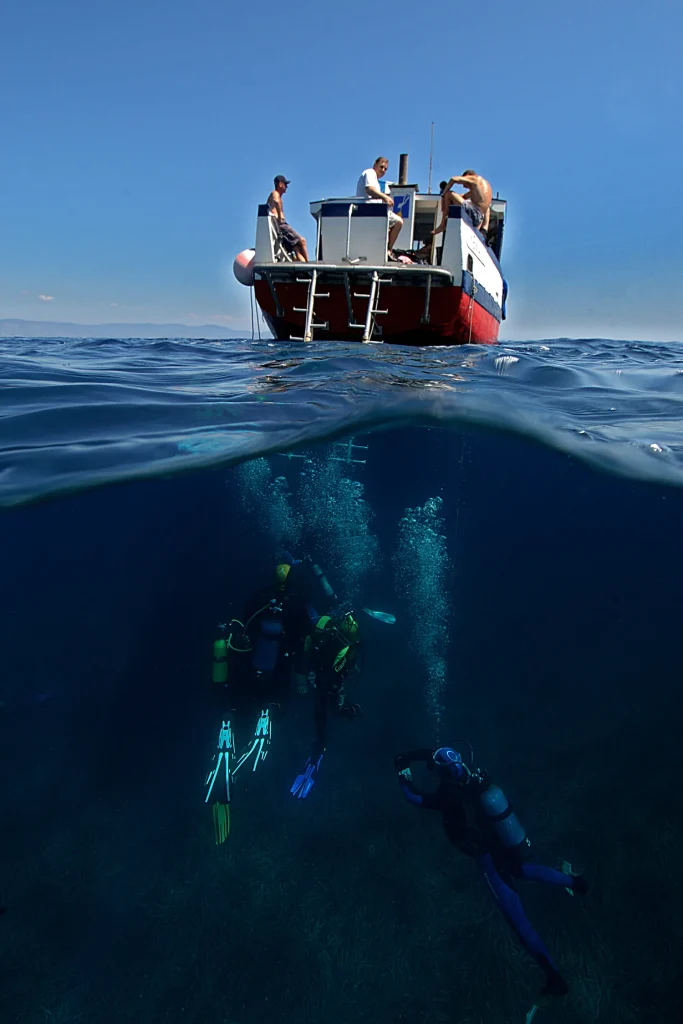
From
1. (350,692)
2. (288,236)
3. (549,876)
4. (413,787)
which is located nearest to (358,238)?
(288,236)

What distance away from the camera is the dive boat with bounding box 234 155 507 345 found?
1502 centimetres

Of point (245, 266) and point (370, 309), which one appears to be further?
point (245, 266)

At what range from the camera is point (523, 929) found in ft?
17.8

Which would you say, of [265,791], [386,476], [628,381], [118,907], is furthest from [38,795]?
[628,381]

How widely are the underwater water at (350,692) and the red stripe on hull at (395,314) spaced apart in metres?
2.09

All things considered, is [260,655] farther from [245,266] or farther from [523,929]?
[245,266]

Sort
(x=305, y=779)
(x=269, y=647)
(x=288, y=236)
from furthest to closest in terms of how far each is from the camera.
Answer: (x=288, y=236) < (x=305, y=779) < (x=269, y=647)

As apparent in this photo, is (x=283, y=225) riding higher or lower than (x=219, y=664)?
higher

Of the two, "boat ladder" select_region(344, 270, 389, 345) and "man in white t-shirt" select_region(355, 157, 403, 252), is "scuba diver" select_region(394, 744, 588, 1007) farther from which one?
"man in white t-shirt" select_region(355, 157, 403, 252)

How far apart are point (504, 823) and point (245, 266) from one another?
622 inches

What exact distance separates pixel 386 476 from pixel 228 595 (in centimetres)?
979

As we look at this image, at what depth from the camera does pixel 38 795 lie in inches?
362

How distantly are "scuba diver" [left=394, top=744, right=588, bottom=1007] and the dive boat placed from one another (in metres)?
11.5

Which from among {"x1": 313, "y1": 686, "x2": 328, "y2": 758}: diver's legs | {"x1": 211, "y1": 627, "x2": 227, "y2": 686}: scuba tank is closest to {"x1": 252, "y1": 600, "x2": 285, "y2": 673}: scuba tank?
{"x1": 211, "y1": 627, "x2": 227, "y2": 686}: scuba tank
